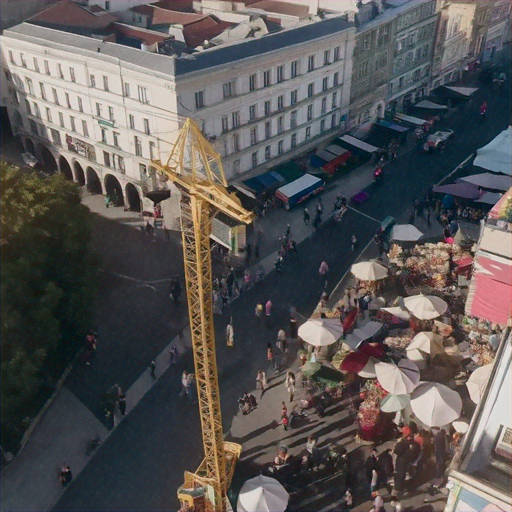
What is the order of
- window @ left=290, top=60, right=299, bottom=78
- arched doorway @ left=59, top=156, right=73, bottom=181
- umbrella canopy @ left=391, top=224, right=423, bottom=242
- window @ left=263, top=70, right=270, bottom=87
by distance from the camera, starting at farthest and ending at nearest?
1. arched doorway @ left=59, top=156, right=73, bottom=181
2. window @ left=290, top=60, right=299, bottom=78
3. window @ left=263, top=70, right=270, bottom=87
4. umbrella canopy @ left=391, top=224, right=423, bottom=242

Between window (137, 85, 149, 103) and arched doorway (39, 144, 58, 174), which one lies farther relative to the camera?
arched doorway (39, 144, 58, 174)

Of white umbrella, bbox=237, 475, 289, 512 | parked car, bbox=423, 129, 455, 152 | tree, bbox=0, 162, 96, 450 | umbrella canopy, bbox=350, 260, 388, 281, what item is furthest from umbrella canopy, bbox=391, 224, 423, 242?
white umbrella, bbox=237, 475, 289, 512

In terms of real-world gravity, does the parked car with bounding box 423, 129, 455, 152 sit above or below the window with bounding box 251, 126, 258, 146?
below

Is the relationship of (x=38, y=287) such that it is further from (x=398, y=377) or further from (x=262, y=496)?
(x=398, y=377)

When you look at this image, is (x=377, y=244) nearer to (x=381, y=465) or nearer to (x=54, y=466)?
(x=381, y=465)

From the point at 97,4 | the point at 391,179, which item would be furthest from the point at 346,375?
the point at 97,4

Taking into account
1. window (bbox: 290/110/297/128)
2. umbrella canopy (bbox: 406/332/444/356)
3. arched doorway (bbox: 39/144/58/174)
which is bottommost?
arched doorway (bbox: 39/144/58/174)

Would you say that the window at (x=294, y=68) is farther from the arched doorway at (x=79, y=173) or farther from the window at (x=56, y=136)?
the window at (x=56, y=136)

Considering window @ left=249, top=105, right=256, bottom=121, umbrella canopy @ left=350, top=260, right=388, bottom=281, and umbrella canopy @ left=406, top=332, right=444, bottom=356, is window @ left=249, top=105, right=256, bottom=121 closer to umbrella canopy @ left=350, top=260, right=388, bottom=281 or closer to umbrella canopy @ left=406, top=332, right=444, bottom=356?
umbrella canopy @ left=350, top=260, right=388, bottom=281
